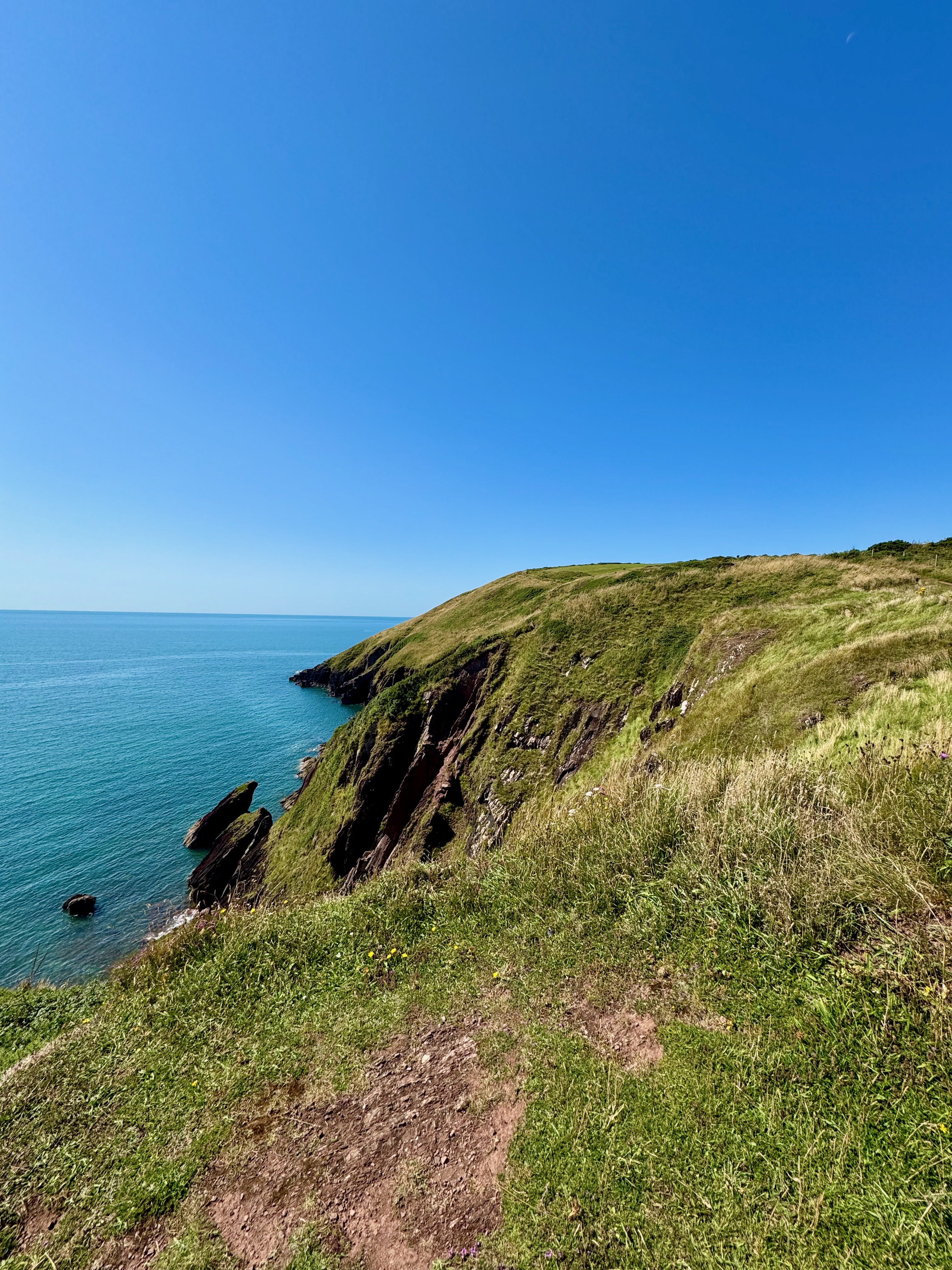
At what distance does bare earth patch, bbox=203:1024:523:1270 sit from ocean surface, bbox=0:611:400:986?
21.2 metres

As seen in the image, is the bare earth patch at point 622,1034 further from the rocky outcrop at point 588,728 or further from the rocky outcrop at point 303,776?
the rocky outcrop at point 303,776

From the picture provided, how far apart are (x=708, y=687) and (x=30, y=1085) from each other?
82.4ft

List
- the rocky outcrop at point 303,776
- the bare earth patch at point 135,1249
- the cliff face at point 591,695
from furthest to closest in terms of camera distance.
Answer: the rocky outcrop at point 303,776 < the cliff face at point 591,695 < the bare earth patch at point 135,1249

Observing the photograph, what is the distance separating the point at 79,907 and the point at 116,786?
74.9 ft

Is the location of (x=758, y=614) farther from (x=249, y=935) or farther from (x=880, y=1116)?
(x=249, y=935)

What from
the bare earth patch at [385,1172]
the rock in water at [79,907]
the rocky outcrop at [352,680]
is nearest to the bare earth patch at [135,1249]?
the bare earth patch at [385,1172]

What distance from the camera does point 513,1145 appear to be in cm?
468

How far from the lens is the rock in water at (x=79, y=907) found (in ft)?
108

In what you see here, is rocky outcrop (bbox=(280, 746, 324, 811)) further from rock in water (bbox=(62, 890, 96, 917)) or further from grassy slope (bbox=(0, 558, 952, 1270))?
grassy slope (bbox=(0, 558, 952, 1270))

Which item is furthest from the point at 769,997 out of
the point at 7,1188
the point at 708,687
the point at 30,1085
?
the point at 708,687

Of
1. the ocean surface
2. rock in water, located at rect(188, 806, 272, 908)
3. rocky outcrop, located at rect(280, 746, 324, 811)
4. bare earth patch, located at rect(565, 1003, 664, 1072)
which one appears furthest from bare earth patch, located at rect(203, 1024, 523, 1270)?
rocky outcrop, located at rect(280, 746, 324, 811)

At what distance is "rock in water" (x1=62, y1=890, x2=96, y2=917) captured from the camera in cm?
3306

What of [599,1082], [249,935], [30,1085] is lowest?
[30,1085]

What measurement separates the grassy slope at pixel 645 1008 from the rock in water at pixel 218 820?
118 ft
